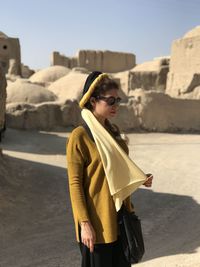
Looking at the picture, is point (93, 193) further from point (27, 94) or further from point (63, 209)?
point (27, 94)

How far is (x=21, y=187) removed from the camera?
6.62 metres

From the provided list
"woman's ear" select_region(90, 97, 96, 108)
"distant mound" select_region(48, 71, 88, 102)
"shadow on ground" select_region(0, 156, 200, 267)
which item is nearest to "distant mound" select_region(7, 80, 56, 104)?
"distant mound" select_region(48, 71, 88, 102)

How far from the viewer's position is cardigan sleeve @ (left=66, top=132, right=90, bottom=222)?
6.73 ft

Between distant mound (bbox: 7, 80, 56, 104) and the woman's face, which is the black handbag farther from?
distant mound (bbox: 7, 80, 56, 104)

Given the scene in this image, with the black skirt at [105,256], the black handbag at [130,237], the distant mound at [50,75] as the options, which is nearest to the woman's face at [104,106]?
the black handbag at [130,237]

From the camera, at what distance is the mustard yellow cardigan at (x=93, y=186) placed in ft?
6.84

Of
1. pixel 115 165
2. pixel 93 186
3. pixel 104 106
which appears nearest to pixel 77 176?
pixel 93 186

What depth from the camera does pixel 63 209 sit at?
6.00m

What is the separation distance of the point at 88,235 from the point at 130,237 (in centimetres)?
24

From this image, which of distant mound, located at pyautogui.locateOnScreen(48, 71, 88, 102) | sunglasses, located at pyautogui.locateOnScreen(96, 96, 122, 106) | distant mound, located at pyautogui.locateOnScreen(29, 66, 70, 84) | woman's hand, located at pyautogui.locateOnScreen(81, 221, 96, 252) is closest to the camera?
woman's hand, located at pyautogui.locateOnScreen(81, 221, 96, 252)

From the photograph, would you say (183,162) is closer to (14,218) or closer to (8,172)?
(8,172)

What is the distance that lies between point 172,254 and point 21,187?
3376mm

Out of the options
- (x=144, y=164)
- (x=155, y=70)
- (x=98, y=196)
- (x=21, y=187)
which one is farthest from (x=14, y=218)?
(x=155, y=70)

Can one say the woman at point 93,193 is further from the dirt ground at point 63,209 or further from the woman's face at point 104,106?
the dirt ground at point 63,209
